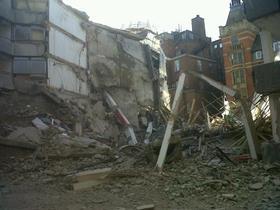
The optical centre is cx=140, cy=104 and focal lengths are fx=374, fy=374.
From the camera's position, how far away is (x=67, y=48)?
17375 millimetres

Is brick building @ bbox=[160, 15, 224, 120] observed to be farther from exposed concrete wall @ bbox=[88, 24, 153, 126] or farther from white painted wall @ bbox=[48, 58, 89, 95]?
white painted wall @ bbox=[48, 58, 89, 95]

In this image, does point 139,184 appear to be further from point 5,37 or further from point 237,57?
point 237,57

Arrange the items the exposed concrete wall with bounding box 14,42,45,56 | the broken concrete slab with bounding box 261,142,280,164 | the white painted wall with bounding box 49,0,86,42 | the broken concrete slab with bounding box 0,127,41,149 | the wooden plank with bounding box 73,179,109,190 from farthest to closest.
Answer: the white painted wall with bounding box 49,0,86,42
the exposed concrete wall with bounding box 14,42,45,56
the broken concrete slab with bounding box 0,127,41,149
the broken concrete slab with bounding box 261,142,280,164
the wooden plank with bounding box 73,179,109,190

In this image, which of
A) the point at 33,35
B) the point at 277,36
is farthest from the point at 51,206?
the point at 33,35

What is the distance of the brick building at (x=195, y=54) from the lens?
4394 cm

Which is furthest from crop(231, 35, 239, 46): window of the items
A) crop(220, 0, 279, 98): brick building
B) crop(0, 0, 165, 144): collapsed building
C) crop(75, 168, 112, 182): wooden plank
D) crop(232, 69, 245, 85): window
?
crop(75, 168, 112, 182): wooden plank

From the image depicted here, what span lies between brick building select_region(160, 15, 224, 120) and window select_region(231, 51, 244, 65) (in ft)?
14.8

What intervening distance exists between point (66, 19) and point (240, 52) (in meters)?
26.9

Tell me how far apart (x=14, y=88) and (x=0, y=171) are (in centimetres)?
619

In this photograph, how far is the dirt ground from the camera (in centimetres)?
613

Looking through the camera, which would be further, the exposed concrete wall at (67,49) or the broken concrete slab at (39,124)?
the exposed concrete wall at (67,49)

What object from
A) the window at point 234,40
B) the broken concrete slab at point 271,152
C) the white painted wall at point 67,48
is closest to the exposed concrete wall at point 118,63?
the white painted wall at point 67,48

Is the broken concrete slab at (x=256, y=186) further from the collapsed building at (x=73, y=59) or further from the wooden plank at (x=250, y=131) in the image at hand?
the collapsed building at (x=73, y=59)

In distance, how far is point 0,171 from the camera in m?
9.38
